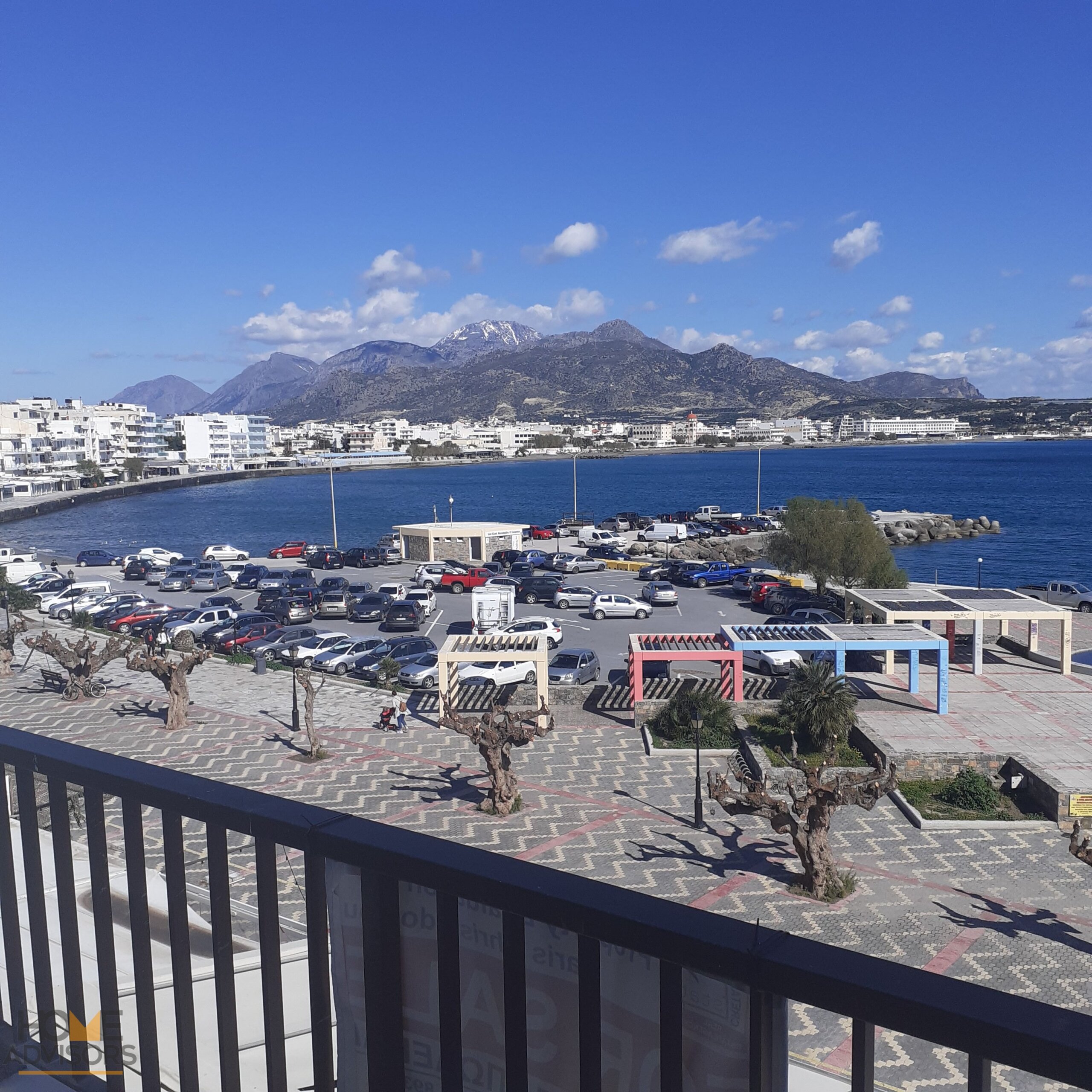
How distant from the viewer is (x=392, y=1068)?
4.61 ft

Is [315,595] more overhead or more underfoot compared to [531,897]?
more underfoot

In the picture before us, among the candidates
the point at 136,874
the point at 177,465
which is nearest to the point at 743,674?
the point at 136,874

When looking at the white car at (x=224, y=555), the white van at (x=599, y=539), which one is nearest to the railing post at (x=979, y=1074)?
the white van at (x=599, y=539)

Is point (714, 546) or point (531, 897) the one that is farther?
point (714, 546)

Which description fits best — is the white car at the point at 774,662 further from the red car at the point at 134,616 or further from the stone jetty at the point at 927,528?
the stone jetty at the point at 927,528

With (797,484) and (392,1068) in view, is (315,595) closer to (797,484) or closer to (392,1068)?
(392,1068)

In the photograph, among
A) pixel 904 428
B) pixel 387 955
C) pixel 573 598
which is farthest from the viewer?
pixel 904 428

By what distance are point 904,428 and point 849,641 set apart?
189 metres

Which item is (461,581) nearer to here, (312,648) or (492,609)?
(492,609)

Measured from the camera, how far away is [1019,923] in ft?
30.1

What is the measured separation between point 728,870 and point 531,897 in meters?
9.99

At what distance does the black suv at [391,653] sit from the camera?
19.5 metres

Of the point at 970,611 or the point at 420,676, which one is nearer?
the point at 970,611

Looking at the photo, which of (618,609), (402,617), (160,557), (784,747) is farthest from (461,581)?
(784,747)
